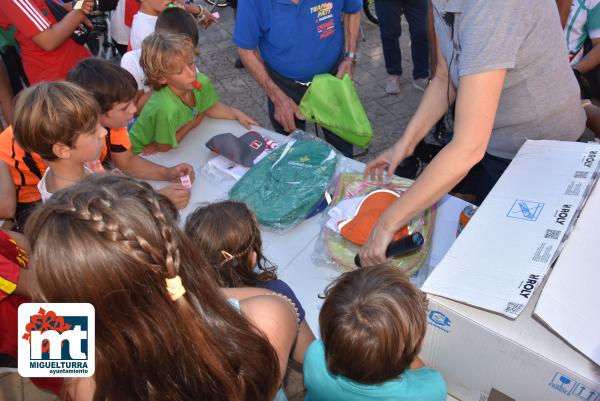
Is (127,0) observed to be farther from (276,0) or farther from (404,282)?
(404,282)

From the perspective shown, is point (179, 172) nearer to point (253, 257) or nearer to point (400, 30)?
point (253, 257)

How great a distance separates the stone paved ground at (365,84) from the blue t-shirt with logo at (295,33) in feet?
3.57

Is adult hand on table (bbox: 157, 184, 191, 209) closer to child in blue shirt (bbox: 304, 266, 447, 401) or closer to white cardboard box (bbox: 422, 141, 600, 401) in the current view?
child in blue shirt (bbox: 304, 266, 447, 401)

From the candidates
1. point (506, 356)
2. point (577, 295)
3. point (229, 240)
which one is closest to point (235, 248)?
point (229, 240)

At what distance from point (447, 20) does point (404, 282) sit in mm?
857

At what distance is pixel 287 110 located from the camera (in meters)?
2.58

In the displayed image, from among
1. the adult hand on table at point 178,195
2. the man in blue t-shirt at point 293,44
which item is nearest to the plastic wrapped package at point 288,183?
the adult hand on table at point 178,195

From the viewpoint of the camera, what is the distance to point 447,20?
1.44 meters

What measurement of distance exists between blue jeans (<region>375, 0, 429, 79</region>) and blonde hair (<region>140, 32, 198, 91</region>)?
2165mm

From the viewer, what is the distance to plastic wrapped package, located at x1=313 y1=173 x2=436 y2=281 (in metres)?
1.59

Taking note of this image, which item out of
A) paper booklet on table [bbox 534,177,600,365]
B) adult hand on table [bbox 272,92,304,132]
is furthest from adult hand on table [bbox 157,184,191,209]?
paper booklet on table [bbox 534,177,600,365]

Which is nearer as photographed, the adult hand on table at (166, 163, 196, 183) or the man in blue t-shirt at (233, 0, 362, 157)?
the adult hand on table at (166, 163, 196, 183)

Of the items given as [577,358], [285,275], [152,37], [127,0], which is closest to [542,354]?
[577,358]

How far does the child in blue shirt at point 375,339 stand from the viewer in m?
1.11
